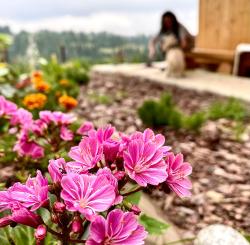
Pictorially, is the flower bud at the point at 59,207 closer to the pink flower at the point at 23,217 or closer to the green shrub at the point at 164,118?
the pink flower at the point at 23,217

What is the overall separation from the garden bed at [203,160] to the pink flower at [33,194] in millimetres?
1710

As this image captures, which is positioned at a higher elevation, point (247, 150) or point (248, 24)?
point (248, 24)

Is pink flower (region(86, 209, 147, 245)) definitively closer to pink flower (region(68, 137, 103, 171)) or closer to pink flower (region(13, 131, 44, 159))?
pink flower (region(68, 137, 103, 171))

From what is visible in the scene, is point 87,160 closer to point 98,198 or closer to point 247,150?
point 98,198

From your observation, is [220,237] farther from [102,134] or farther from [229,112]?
[229,112]

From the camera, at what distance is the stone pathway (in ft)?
23.2

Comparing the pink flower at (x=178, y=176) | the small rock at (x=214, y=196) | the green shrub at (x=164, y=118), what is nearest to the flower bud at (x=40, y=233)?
the pink flower at (x=178, y=176)

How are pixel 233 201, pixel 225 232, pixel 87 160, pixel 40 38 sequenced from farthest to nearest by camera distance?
pixel 40 38 → pixel 233 201 → pixel 225 232 → pixel 87 160

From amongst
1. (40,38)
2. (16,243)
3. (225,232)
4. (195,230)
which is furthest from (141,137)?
(40,38)

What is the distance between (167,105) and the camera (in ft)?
16.4

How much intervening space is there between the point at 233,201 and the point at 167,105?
2034 mm

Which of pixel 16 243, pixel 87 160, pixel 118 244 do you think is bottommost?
pixel 16 243

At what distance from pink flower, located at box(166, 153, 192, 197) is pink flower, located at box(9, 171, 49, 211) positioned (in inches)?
12.7

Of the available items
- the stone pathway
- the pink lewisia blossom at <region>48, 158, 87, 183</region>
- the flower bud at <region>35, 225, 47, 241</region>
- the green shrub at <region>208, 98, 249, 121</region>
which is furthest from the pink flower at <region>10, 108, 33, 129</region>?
the stone pathway
